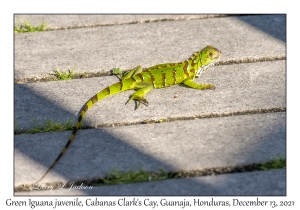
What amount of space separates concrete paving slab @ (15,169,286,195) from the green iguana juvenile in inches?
53.0

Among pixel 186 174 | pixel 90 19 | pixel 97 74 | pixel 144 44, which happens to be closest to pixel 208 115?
pixel 186 174

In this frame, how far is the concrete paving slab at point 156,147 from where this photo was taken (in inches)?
190

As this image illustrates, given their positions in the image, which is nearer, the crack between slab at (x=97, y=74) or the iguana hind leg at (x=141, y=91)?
the iguana hind leg at (x=141, y=91)

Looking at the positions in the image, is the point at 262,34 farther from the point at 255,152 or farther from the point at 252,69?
the point at 255,152

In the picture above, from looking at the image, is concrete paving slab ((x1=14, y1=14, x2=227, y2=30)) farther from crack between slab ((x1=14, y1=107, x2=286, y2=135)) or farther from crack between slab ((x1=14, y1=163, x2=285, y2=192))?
crack between slab ((x1=14, y1=163, x2=285, y2=192))

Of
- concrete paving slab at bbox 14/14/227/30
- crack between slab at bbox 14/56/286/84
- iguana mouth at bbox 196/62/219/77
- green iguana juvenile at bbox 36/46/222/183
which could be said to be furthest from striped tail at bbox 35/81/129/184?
concrete paving slab at bbox 14/14/227/30

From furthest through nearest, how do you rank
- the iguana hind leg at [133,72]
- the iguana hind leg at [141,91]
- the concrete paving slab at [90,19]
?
1. the concrete paving slab at [90,19]
2. the iguana hind leg at [133,72]
3. the iguana hind leg at [141,91]

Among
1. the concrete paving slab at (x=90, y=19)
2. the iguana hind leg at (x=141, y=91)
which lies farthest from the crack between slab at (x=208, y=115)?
the concrete paving slab at (x=90, y=19)

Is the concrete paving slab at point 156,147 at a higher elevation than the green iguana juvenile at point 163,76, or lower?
lower

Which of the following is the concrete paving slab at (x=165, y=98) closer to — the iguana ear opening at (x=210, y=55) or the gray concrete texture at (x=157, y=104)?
the gray concrete texture at (x=157, y=104)

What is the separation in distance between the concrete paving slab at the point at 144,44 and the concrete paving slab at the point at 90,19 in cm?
13

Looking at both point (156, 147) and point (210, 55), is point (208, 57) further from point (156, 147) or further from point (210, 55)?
point (156, 147)

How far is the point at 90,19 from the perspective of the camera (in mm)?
7855

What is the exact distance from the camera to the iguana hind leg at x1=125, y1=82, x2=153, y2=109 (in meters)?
5.88
